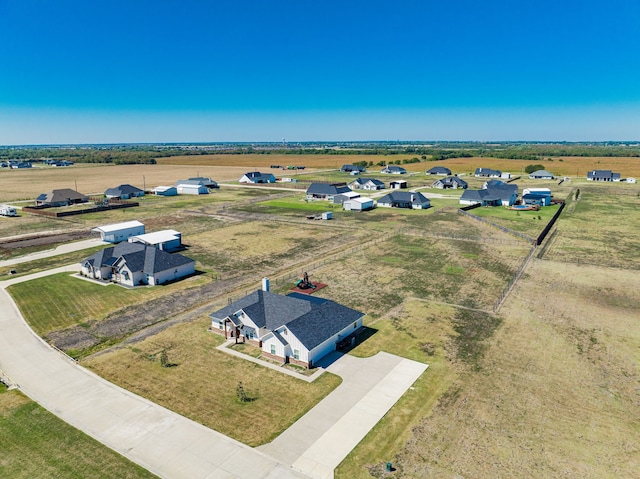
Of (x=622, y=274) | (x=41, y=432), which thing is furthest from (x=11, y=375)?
(x=622, y=274)

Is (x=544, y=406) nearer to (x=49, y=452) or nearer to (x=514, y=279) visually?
(x=514, y=279)

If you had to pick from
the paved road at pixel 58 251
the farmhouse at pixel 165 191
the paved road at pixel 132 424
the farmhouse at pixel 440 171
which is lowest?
the paved road at pixel 132 424

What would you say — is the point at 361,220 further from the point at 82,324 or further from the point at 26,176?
the point at 26,176

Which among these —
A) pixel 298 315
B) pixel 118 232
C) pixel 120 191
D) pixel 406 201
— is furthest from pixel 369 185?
pixel 298 315

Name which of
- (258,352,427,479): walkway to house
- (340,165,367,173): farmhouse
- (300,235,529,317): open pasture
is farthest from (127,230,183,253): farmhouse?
(340,165,367,173): farmhouse

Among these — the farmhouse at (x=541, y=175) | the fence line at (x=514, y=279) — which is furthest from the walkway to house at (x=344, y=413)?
the farmhouse at (x=541, y=175)

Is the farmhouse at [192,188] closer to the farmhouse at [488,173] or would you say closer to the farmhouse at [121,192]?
the farmhouse at [121,192]

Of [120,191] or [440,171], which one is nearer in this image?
[120,191]
